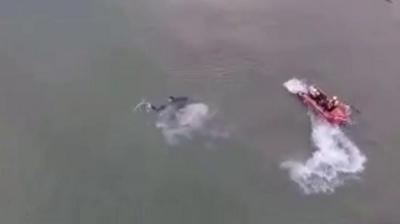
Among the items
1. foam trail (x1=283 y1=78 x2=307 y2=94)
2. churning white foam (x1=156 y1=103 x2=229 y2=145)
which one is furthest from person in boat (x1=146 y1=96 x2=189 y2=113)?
foam trail (x1=283 y1=78 x2=307 y2=94)

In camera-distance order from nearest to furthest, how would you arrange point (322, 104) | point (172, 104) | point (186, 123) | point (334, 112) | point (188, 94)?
point (334, 112), point (186, 123), point (322, 104), point (172, 104), point (188, 94)

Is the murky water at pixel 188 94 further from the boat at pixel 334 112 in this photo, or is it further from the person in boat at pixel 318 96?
the person in boat at pixel 318 96

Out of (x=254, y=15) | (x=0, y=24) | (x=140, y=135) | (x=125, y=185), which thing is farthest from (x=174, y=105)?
(x=0, y=24)

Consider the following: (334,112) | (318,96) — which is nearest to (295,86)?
A: (318,96)

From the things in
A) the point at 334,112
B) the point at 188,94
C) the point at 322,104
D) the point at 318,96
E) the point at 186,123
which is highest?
the point at 188,94

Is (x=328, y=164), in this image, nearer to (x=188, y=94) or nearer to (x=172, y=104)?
(x=188, y=94)

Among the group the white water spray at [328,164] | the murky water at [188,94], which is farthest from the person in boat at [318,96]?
the white water spray at [328,164]
